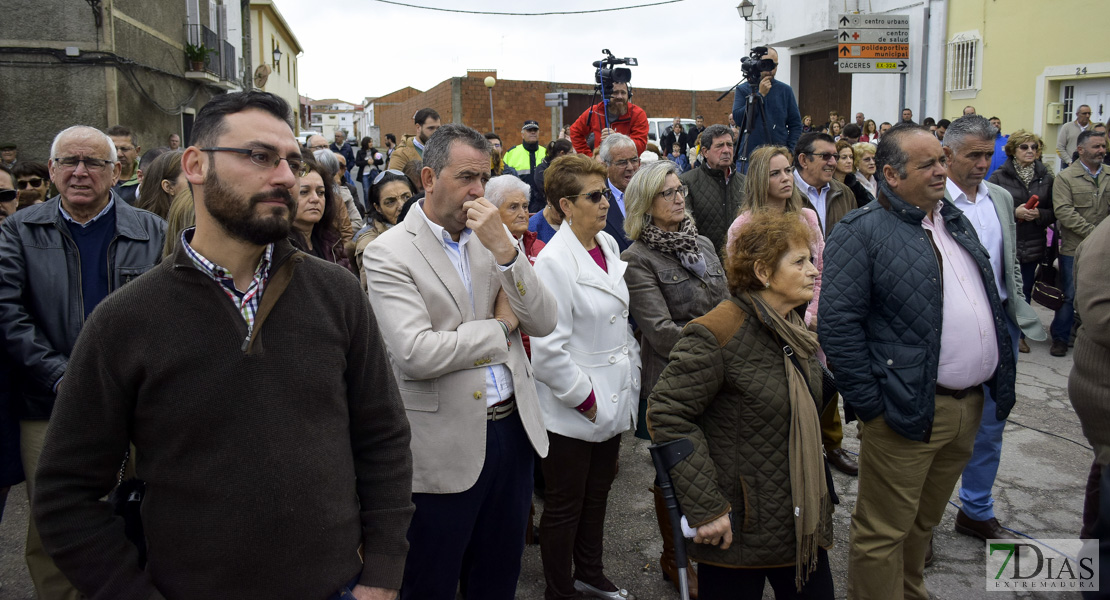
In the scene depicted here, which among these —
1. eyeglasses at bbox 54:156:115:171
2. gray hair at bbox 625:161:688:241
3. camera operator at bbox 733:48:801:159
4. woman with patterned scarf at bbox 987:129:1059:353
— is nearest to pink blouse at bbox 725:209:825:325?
gray hair at bbox 625:161:688:241

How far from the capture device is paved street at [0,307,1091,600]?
3840mm

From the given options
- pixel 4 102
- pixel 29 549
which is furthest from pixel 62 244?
pixel 4 102

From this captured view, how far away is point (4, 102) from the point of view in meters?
13.6

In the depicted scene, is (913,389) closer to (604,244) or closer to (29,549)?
(604,244)

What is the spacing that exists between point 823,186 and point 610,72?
8.92ft

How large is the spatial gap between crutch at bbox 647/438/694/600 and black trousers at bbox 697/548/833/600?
205mm

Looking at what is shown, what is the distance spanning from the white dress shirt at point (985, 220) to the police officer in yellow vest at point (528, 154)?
6.70 meters

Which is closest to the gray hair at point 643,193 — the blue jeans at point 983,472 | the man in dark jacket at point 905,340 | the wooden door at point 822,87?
the man in dark jacket at point 905,340

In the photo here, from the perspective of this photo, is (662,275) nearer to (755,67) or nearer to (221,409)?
(221,409)

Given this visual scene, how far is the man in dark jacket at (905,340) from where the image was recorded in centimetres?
Result: 314

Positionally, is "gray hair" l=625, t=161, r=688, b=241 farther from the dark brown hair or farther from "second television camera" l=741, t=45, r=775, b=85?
"second television camera" l=741, t=45, r=775, b=85

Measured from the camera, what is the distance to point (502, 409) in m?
2.76

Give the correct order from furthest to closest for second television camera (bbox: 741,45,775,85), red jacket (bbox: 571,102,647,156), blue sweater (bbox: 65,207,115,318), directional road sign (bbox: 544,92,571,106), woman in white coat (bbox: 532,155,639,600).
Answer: directional road sign (bbox: 544,92,571,106) → red jacket (bbox: 571,102,647,156) → second television camera (bbox: 741,45,775,85) → woman in white coat (bbox: 532,155,639,600) → blue sweater (bbox: 65,207,115,318)

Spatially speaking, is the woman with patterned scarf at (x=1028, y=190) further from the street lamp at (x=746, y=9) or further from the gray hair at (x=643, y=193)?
the street lamp at (x=746, y=9)
